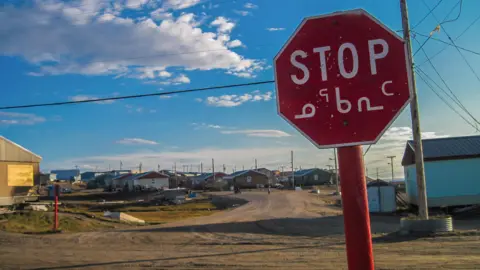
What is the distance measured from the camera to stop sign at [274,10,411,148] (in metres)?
2.53

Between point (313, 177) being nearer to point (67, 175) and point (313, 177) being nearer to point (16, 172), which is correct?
point (16, 172)

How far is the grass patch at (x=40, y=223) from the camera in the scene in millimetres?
18859

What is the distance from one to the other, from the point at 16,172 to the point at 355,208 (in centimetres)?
2603

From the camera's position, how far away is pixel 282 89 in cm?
267

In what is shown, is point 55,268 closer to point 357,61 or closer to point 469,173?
point 357,61

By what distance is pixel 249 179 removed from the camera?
104 m

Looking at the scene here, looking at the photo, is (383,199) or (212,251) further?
(383,199)

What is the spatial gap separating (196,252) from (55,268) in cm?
356

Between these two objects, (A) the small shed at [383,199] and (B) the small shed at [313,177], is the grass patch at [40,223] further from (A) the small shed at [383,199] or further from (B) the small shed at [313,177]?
(B) the small shed at [313,177]

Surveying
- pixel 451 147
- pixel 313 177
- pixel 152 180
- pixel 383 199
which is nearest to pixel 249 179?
pixel 313 177

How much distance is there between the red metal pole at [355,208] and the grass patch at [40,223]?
1805cm

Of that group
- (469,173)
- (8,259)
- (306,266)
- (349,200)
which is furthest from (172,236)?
(469,173)

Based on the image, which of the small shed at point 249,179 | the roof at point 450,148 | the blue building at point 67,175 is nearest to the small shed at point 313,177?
the small shed at point 249,179

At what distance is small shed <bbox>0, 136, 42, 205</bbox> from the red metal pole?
25150mm
